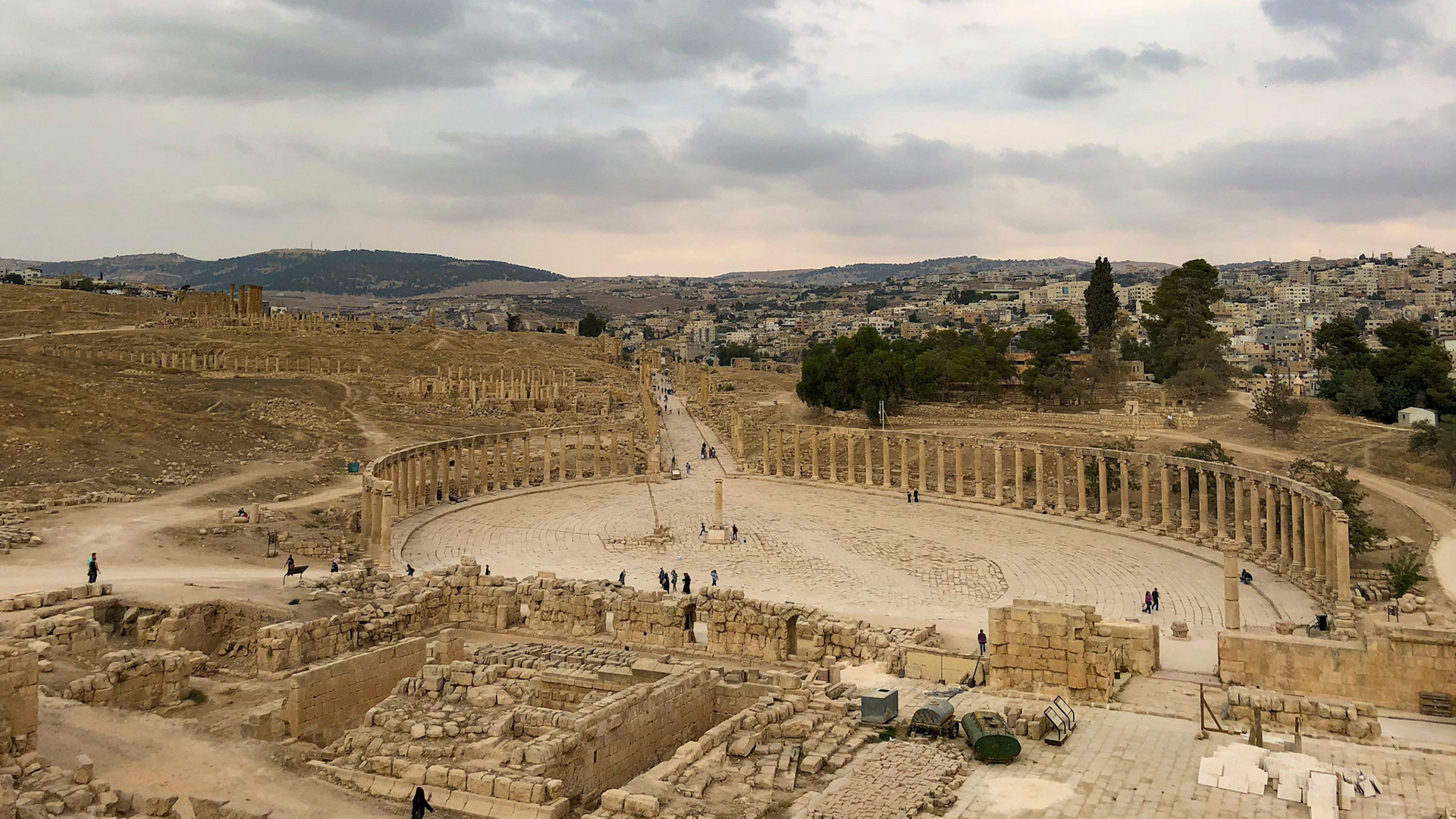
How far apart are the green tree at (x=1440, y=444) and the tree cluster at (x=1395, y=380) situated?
11.8 meters

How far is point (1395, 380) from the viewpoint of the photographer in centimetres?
6662

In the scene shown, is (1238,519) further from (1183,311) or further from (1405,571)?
(1183,311)

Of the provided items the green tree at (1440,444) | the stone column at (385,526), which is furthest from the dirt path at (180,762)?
the green tree at (1440,444)

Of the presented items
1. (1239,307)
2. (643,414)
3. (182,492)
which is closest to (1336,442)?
(643,414)

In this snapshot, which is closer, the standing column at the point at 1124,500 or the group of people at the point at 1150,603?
the group of people at the point at 1150,603

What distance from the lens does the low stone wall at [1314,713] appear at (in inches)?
616

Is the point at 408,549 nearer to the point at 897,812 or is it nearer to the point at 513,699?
the point at 513,699

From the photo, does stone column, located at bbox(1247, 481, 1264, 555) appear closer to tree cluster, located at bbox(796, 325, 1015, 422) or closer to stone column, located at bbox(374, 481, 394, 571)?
stone column, located at bbox(374, 481, 394, 571)

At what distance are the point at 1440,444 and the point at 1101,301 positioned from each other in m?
40.0

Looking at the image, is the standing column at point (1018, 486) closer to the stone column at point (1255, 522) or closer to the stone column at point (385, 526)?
the stone column at point (1255, 522)

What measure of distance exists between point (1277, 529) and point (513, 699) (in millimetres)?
35949

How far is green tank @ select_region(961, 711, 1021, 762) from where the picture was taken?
584 inches

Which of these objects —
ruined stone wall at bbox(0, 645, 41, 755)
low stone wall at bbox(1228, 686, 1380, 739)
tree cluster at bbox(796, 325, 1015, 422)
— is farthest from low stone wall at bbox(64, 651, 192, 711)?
tree cluster at bbox(796, 325, 1015, 422)

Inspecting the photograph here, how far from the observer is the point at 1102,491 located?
152ft
